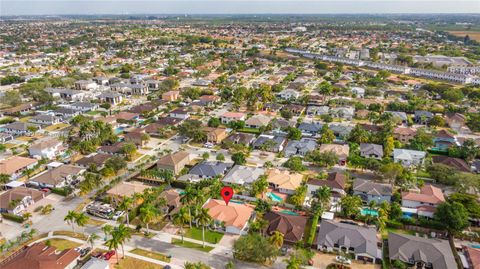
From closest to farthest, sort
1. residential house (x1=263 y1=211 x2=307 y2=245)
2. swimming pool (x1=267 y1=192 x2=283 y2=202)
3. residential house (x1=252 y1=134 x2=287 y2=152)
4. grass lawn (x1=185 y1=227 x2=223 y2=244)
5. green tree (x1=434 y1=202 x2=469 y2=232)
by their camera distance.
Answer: residential house (x1=263 y1=211 x2=307 y2=245)
green tree (x1=434 y1=202 x2=469 y2=232)
grass lawn (x1=185 y1=227 x2=223 y2=244)
swimming pool (x1=267 y1=192 x2=283 y2=202)
residential house (x1=252 y1=134 x2=287 y2=152)

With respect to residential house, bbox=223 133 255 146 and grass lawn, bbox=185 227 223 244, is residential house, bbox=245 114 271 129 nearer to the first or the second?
residential house, bbox=223 133 255 146

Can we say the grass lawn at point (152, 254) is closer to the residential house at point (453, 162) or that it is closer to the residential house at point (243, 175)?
the residential house at point (243, 175)

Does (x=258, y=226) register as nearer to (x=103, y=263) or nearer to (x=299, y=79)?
(x=103, y=263)

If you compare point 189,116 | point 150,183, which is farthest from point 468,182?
point 189,116

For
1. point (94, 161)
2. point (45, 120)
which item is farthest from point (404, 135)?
point (45, 120)

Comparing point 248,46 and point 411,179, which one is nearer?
point 411,179

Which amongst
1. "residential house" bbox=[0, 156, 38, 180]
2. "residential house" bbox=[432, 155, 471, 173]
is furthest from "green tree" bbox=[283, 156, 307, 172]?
"residential house" bbox=[0, 156, 38, 180]

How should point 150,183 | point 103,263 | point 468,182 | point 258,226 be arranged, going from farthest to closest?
1. point 150,183
2. point 468,182
3. point 258,226
4. point 103,263

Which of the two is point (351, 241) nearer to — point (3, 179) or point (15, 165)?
point (3, 179)
